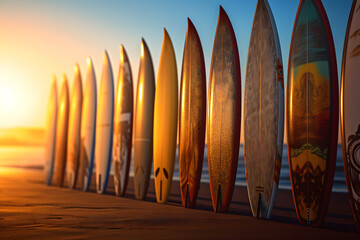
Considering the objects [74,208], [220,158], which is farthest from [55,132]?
[220,158]

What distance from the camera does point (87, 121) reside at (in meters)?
6.91

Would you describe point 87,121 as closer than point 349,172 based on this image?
No

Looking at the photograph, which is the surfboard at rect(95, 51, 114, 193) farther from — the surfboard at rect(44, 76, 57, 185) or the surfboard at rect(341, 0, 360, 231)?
the surfboard at rect(341, 0, 360, 231)

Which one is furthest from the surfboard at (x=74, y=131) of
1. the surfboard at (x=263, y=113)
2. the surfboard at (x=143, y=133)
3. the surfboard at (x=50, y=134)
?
the surfboard at (x=263, y=113)

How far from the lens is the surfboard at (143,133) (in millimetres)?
5539

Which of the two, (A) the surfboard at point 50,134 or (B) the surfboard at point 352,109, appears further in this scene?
(A) the surfboard at point 50,134

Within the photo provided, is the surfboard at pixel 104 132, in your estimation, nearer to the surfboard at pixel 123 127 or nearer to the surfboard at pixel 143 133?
the surfboard at pixel 123 127

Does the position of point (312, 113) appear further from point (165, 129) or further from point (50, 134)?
point (50, 134)

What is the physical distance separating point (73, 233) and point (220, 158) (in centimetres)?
200

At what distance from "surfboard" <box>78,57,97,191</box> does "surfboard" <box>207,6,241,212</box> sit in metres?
2.79

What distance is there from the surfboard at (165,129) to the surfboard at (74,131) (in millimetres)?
2303

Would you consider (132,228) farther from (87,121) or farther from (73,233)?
(87,121)

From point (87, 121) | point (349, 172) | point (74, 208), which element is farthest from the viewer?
point (87, 121)

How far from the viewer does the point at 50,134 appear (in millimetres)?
8078
